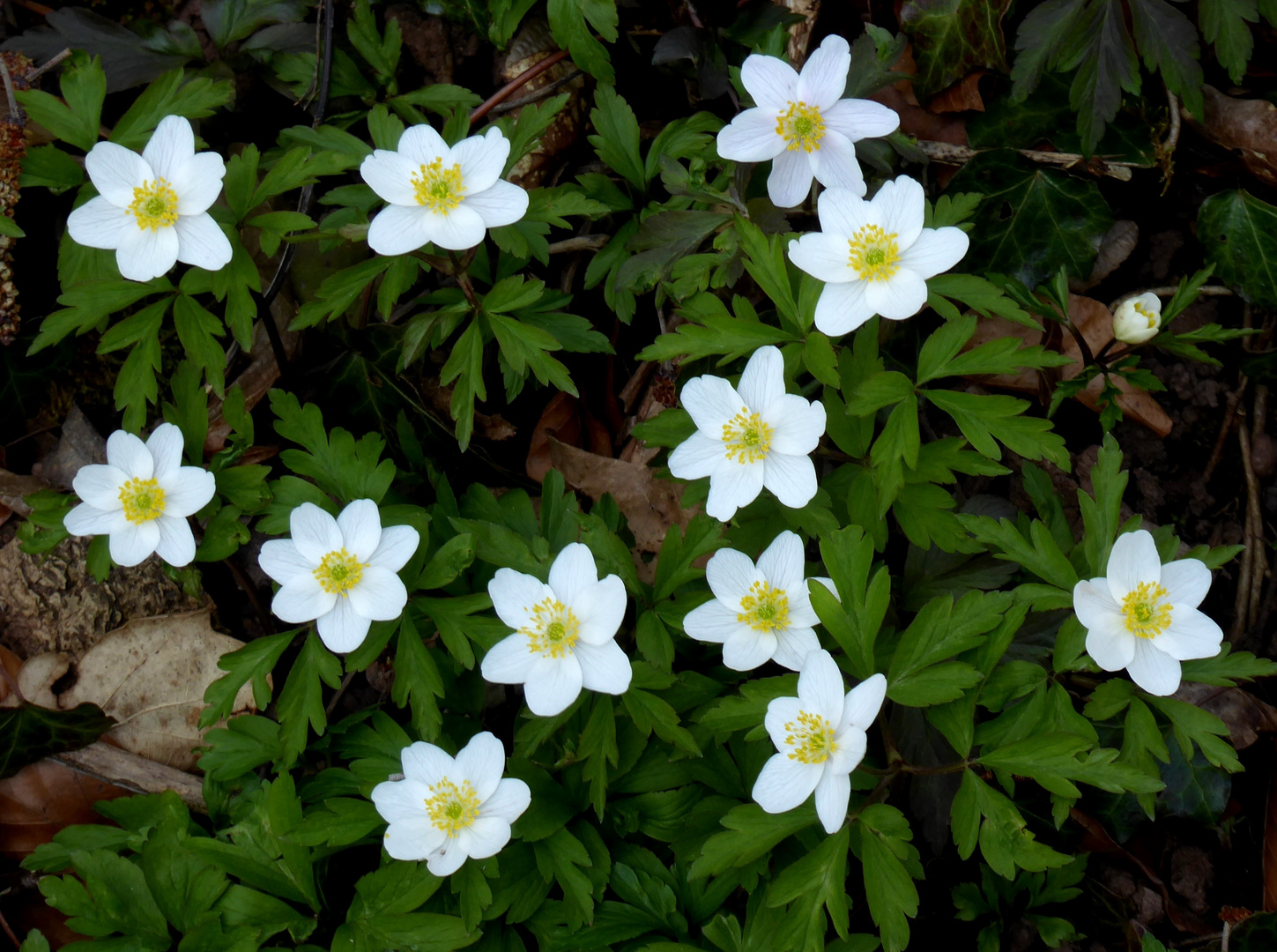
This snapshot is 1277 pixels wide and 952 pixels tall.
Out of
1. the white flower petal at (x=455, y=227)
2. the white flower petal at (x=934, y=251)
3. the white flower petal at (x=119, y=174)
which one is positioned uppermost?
the white flower petal at (x=119, y=174)

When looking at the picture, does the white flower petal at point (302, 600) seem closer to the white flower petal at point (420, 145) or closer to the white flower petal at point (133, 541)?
the white flower petal at point (133, 541)

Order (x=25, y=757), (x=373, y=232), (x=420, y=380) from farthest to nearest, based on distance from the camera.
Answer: (x=420, y=380)
(x=25, y=757)
(x=373, y=232)

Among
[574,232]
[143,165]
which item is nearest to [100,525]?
[143,165]

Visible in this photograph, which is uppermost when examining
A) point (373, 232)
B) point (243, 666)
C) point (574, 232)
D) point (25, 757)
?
point (373, 232)

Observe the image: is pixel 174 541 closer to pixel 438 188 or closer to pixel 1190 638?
pixel 438 188

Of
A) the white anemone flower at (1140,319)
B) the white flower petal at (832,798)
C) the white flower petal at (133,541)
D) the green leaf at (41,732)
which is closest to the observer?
the white flower petal at (832,798)

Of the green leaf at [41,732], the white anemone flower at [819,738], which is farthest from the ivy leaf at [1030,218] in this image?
the green leaf at [41,732]

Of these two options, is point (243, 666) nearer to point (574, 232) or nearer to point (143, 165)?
point (143, 165)
